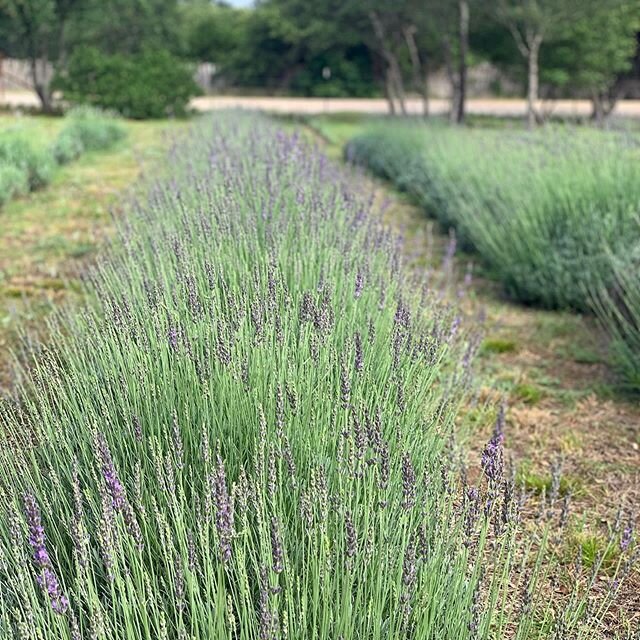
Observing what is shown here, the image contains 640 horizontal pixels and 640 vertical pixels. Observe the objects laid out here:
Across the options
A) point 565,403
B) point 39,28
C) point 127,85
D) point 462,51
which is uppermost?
point 39,28

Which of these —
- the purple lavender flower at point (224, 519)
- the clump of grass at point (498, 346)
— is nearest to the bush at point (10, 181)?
the clump of grass at point (498, 346)

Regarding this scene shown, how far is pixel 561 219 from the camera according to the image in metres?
5.40

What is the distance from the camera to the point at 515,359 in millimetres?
4414

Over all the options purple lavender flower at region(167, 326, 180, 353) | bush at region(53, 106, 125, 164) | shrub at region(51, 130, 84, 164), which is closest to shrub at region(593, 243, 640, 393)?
purple lavender flower at region(167, 326, 180, 353)

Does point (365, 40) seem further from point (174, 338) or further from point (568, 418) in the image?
point (174, 338)

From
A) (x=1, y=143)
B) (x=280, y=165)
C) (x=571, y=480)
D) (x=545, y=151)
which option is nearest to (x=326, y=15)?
(x=1, y=143)

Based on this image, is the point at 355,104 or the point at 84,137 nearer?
the point at 84,137

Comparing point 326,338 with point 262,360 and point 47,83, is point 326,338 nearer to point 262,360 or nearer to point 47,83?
point 262,360

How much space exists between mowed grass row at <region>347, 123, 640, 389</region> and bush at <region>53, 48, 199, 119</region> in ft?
52.5

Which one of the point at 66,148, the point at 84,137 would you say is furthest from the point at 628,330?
the point at 84,137

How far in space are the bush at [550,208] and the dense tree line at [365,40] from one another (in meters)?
7.17

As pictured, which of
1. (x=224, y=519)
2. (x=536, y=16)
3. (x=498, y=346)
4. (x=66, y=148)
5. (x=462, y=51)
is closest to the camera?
(x=224, y=519)

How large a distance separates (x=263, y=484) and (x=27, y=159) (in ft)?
28.1

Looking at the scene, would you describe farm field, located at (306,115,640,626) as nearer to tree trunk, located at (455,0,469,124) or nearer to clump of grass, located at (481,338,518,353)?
clump of grass, located at (481,338,518,353)
